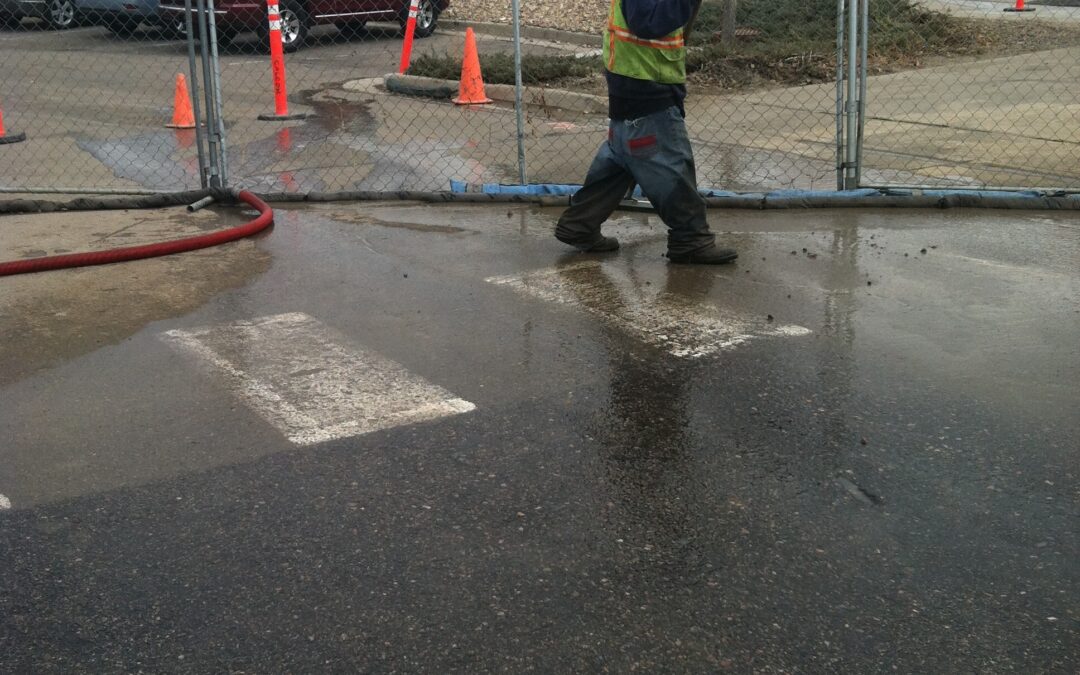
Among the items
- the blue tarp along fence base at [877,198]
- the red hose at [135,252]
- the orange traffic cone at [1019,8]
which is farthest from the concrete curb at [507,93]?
the orange traffic cone at [1019,8]

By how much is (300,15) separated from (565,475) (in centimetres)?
1462

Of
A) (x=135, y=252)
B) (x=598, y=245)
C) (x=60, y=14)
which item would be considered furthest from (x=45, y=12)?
(x=598, y=245)

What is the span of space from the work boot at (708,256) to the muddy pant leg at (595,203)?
472 millimetres

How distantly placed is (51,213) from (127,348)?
319cm

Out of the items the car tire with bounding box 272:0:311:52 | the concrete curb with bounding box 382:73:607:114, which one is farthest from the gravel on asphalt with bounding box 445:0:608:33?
the concrete curb with bounding box 382:73:607:114

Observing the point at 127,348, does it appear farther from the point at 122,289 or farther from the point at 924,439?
the point at 924,439

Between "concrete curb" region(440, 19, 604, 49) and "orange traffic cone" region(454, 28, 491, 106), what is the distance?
14.4 ft

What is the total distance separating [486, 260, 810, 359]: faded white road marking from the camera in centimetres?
554

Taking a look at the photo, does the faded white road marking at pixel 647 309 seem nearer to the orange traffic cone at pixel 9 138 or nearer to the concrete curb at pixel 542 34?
the orange traffic cone at pixel 9 138

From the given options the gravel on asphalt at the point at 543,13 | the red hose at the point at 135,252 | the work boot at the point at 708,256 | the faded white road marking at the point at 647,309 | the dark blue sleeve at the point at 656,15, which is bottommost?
the faded white road marking at the point at 647,309

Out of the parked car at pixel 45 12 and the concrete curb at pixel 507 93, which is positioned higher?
the parked car at pixel 45 12

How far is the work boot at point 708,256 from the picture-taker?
668 cm

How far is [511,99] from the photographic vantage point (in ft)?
45.3

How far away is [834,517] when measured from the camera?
3.84m
